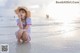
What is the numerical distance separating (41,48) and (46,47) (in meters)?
0.05

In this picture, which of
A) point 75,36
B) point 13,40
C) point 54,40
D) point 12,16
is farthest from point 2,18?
point 75,36

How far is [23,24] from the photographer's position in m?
1.89

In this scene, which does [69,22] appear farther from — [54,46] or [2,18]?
[2,18]

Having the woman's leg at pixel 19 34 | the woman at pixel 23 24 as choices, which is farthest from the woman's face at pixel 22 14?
the woman's leg at pixel 19 34

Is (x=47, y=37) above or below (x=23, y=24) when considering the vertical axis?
below

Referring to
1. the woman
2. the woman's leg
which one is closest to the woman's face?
the woman

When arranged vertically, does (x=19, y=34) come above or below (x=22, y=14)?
below

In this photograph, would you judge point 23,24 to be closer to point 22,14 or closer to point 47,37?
point 22,14

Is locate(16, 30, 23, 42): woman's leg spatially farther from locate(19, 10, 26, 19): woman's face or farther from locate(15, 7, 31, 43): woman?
locate(19, 10, 26, 19): woman's face

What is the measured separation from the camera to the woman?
6.09 ft

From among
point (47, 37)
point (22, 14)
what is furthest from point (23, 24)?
point (47, 37)

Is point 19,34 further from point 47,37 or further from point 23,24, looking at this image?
point 47,37

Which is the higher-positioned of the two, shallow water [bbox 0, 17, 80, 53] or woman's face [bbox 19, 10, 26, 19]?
woman's face [bbox 19, 10, 26, 19]

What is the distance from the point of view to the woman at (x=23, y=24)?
6.09ft
